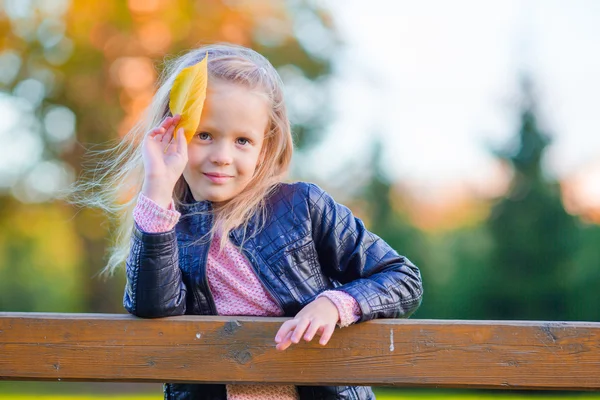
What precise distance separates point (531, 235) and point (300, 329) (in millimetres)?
11805

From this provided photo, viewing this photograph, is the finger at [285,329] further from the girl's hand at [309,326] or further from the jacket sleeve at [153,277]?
the jacket sleeve at [153,277]

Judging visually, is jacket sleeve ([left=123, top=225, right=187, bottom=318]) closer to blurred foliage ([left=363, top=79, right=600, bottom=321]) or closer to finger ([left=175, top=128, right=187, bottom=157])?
finger ([left=175, top=128, right=187, bottom=157])

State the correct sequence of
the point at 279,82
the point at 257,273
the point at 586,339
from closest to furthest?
the point at 586,339 → the point at 257,273 → the point at 279,82

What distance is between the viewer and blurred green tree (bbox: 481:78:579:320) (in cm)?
1284

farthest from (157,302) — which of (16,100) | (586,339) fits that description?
(16,100)

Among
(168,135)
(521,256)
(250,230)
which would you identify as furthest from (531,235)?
(168,135)

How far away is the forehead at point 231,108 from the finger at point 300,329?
64cm

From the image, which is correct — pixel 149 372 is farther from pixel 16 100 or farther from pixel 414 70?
pixel 414 70

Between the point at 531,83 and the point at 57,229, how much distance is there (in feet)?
38.3

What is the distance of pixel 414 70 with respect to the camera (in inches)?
714

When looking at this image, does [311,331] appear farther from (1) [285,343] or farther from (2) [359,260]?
(2) [359,260]

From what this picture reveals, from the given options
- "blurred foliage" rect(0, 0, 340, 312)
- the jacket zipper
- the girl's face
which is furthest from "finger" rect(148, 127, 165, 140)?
"blurred foliage" rect(0, 0, 340, 312)

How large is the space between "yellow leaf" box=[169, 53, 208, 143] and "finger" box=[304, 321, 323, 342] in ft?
2.06

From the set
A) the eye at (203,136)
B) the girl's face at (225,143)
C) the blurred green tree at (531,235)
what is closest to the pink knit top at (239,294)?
the girl's face at (225,143)
